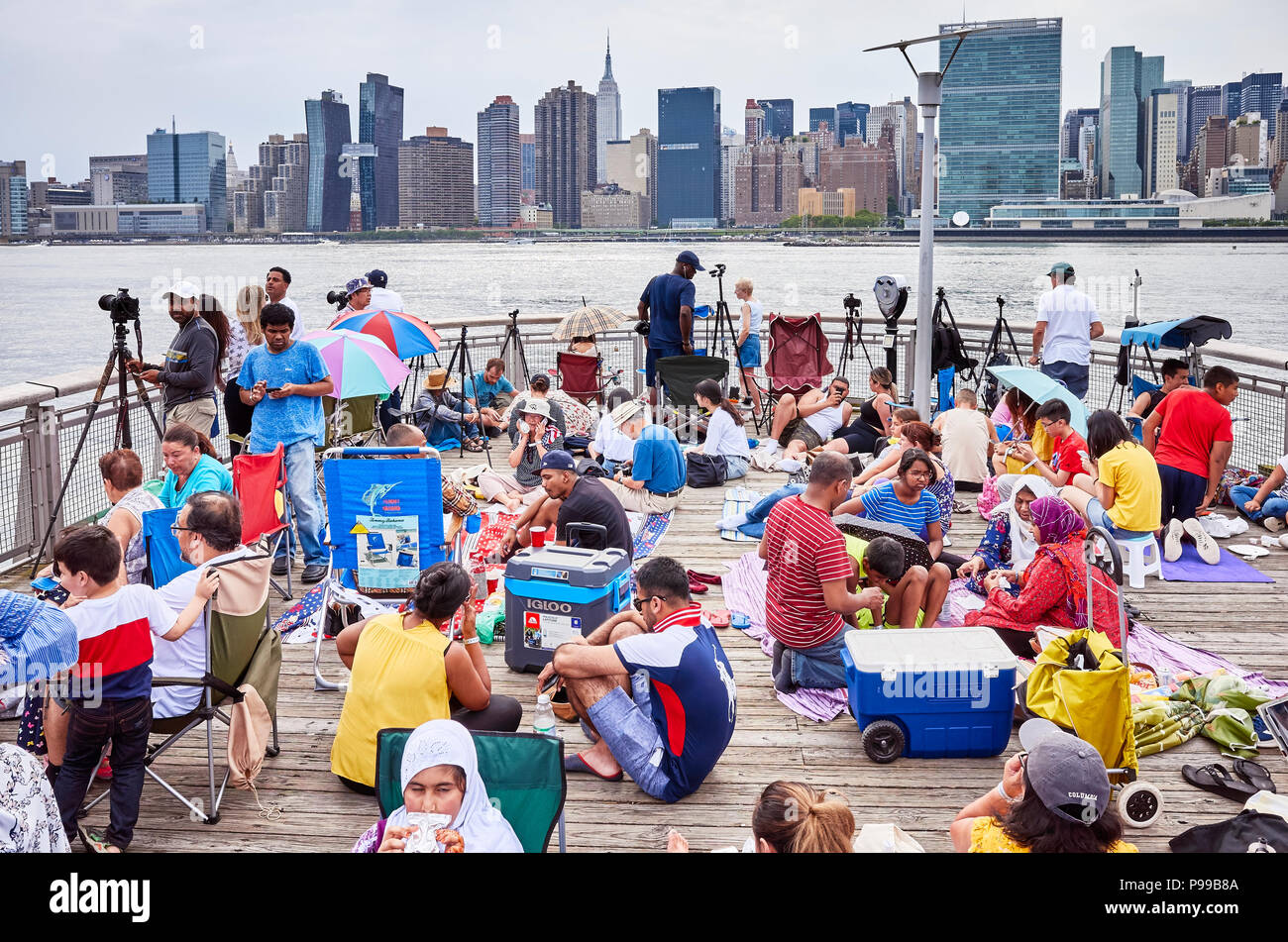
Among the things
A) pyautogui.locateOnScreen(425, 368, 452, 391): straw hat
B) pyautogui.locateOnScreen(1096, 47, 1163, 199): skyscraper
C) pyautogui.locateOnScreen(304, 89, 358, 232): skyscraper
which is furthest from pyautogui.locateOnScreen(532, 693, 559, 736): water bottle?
pyautogui.locateOnScreen(304, 89, 358, 232): skyscraper

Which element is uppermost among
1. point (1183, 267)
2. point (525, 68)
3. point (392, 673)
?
point (525, 68)

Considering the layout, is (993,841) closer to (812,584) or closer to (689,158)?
(812,584)

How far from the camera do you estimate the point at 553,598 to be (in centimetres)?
514

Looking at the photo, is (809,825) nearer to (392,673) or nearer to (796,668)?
(392,673)

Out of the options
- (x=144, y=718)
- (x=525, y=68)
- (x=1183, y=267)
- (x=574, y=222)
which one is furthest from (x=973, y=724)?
(x=525, y=68)

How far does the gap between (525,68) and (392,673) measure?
80423 mm

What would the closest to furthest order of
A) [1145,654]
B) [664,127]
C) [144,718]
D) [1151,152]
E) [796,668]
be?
[144,718]
[796,668]
[1145,654]
[1151,152]
[664,127]

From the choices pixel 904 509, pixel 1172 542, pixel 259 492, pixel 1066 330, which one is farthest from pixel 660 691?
pixel 1066 330

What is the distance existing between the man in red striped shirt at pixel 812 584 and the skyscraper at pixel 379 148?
4379 cm

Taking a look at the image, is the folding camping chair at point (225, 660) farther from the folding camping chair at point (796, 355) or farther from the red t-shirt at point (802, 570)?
the folding camping chair at point (796, 355)

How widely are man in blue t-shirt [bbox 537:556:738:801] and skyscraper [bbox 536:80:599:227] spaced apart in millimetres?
→ 51279

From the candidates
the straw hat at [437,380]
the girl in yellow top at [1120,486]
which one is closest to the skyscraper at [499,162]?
the straw hat at [437,380]

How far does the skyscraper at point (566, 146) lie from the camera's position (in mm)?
54062

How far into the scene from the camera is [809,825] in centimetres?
258
